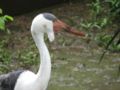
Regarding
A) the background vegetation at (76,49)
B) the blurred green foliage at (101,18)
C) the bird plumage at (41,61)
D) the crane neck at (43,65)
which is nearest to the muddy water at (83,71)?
the background vegetation at (76,49)

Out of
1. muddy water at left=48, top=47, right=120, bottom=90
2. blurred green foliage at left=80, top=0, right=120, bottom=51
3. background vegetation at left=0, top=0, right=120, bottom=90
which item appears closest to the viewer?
muddy water at left=48, top=47, right=120, bottom=90

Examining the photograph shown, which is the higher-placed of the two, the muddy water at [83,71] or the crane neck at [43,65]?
the crane neck at [43,65]

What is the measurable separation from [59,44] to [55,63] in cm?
86

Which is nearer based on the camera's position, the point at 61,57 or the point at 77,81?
the point at 77,81

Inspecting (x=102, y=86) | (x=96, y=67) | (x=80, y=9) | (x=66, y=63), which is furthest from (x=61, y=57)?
(x=80, y=9)

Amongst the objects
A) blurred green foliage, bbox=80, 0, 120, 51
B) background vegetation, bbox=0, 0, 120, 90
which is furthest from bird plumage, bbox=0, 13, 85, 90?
blurred green foliage, bbox=80, 0, 120, 51

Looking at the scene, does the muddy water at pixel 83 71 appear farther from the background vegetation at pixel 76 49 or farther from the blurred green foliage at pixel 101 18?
the blurred green foliage at pixel 101 18

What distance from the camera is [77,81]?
6320 mm

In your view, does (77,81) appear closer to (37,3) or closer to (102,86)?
(102,86)

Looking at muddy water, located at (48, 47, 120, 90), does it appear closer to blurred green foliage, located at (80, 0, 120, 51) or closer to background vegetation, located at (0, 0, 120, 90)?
background vegetation, located at (0, 0, 120, 90)

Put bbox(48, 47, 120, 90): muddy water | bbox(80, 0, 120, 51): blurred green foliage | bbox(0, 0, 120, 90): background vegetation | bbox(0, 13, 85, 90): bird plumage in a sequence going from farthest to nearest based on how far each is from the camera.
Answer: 1. bbox(80, 0, 120, 51): blurred green foliage
2. bbox(0, 0, 120, 90): background vegetation
3. bbox(48, 47, 120, 90): muddy water
4. bbox(0, 13, 85, 90): bird plumage

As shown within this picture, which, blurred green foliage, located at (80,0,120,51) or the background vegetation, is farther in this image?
blurred green foliage, located at (80,0,120,51)

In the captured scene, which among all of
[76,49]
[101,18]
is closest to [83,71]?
[76,49]

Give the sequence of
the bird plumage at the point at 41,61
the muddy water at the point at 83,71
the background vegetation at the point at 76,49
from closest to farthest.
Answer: the bird plumage at the point at 41,61, the muddy water at the point at 83,71, the background vegetation at the point at 76,49
